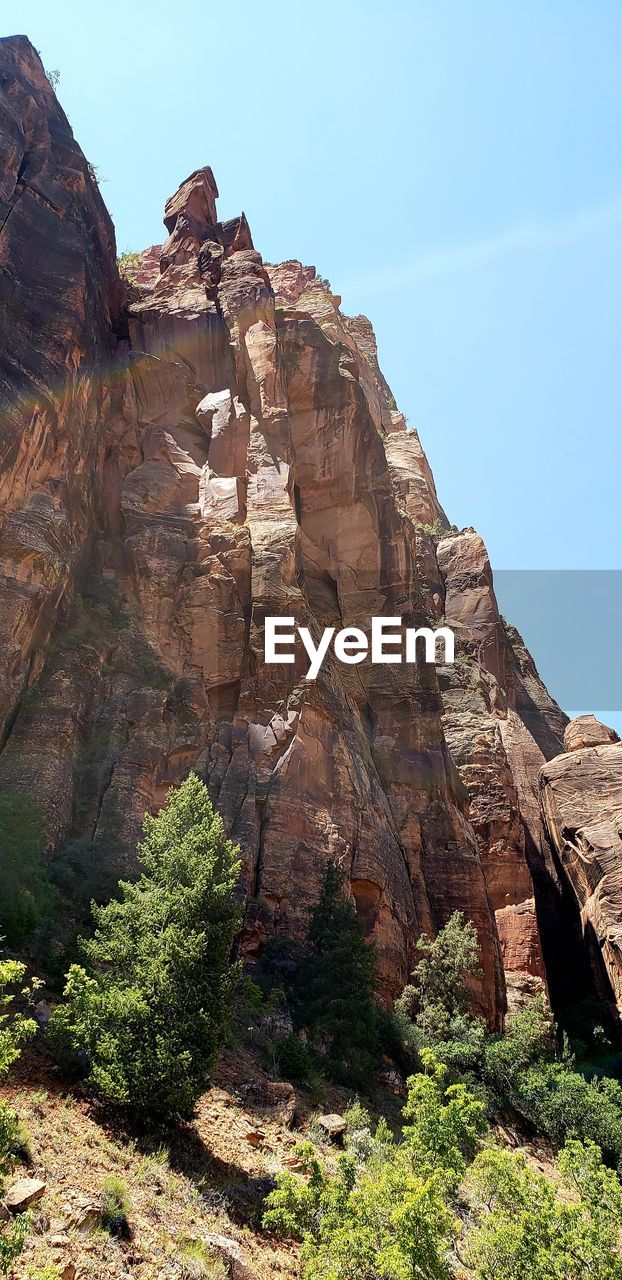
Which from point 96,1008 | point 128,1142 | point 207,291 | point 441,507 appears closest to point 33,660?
point 96,1008

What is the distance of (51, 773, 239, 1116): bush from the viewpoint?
15.4 metres

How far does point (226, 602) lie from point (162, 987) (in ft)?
66.8

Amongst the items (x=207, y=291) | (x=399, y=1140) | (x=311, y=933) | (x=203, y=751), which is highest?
(x=207, y=291)

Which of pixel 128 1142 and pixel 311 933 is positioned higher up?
pixel 311 933

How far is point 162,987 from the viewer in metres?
16.4

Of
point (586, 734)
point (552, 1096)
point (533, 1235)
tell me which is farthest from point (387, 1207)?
point (586, 734)

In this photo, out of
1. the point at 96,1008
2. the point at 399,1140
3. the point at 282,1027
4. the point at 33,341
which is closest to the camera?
the point at 96,1008

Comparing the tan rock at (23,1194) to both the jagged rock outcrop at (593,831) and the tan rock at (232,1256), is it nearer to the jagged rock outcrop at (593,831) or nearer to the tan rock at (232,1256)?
the tan rock at (232,1256)

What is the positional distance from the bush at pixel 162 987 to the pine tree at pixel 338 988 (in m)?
7.04

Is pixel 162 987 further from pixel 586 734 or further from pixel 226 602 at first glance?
pixel 586 734

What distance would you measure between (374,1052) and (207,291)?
130ft

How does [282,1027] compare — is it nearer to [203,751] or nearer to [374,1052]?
[374,1052]

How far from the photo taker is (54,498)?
102 ft

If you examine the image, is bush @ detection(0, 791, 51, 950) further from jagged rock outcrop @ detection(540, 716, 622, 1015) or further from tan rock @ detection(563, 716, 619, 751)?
tan rock @ detection(563, 716, 619, 751)
